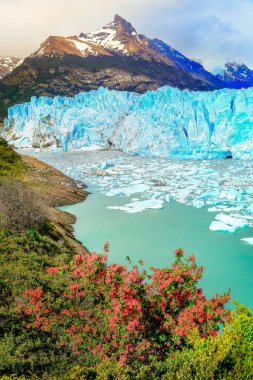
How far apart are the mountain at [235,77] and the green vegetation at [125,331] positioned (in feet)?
612

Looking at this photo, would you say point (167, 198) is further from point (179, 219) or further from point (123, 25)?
point (123, 25)

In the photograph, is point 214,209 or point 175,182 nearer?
point 214,209

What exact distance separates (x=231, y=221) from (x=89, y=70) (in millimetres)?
100363

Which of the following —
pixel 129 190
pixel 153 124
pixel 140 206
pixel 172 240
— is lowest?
pixel 172 240

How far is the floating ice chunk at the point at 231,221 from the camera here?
13555 millimetres

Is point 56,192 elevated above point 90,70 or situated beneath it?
situated beneath

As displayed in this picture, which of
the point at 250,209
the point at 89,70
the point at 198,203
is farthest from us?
the point at 89,70

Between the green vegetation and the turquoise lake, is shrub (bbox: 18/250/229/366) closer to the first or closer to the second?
the green vegetation

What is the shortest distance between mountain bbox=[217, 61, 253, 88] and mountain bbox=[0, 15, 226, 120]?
2148 inches

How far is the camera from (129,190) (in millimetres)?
20250

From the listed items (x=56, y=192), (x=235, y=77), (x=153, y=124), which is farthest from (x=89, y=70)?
(x=235, y=77)

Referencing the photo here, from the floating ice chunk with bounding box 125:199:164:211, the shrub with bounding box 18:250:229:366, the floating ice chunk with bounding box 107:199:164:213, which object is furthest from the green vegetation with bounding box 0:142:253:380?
the floating ice chunk with bounding box 125:199:164:211

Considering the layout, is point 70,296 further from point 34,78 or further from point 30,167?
point 34,78

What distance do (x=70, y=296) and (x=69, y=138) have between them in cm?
3662
